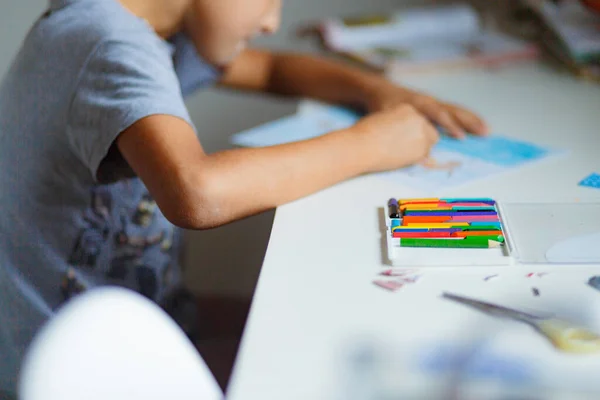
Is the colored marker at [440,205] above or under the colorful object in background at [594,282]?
under

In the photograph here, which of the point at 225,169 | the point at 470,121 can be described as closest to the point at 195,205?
the point at 225,169

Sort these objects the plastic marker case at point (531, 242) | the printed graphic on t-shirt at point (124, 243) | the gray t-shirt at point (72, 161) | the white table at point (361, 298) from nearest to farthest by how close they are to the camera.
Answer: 1. the white table at point (361, 298)
2. the plastic marker case at point (531, 242)
3. the gray t-shirt at point (72, 161)
4. the printed graphic on t-shirt at point (124, 243)

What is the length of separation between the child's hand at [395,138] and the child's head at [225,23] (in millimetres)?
194

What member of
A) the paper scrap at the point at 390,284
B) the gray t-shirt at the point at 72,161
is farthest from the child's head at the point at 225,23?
the paper scrap at the point at 390,284

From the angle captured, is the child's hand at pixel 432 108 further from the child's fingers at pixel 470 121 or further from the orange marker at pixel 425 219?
the orange marker at pixel 425 219

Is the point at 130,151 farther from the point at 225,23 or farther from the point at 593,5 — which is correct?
the point at 593,5

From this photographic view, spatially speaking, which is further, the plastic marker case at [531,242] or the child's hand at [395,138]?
the child's hand at [395,138]

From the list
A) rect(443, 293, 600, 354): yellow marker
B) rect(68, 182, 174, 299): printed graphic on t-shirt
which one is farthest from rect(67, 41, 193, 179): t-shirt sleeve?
rect(443, 293, 600, 354): yellow marker

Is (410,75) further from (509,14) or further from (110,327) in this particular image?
(110,327)

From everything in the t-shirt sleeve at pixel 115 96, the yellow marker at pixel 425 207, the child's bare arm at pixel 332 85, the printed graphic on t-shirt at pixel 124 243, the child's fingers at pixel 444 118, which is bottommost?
the printed graphic on t-shirt at pixel 124 243

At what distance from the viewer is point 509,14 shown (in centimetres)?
140

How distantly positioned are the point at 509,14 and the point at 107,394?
115 cm

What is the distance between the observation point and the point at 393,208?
701 mm

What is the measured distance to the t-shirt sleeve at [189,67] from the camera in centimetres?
102
